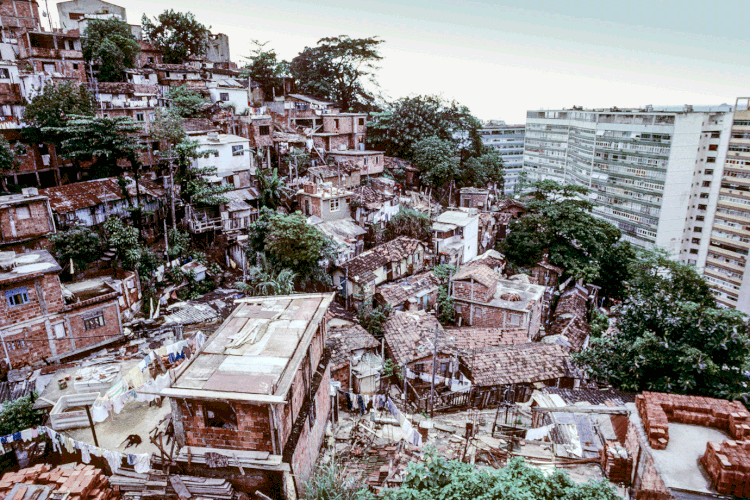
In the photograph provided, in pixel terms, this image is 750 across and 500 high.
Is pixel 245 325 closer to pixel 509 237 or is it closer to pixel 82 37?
pixel 509 237

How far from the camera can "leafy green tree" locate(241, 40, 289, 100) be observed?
44.6m

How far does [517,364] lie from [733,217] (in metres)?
49.8

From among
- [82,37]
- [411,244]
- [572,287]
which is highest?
[82,37]

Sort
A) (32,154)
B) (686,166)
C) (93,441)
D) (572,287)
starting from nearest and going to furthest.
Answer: (93,441)
(32,154)
(572,287)
(686,166)

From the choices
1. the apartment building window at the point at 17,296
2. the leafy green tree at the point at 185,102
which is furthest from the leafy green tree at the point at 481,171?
the apartment building window at the point at 17,296

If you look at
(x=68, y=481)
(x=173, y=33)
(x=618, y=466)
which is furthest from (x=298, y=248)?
(x=173, y=33)

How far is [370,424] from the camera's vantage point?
48.0ft

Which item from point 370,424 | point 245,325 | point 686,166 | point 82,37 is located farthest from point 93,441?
point 686,166

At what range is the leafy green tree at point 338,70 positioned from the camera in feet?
150

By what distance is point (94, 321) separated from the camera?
19453mm

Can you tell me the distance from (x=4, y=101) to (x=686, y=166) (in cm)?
6603

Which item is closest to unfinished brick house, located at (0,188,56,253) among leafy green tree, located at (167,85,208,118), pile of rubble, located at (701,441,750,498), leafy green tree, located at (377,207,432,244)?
leafy green tree, located at (167,85,208,118)

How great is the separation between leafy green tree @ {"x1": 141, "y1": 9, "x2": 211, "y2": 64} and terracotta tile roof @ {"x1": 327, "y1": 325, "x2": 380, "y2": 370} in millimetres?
39226

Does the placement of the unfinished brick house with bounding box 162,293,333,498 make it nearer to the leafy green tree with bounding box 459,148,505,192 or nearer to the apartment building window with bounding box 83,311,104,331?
the apartment building window with bounding box 83,311,104,331
